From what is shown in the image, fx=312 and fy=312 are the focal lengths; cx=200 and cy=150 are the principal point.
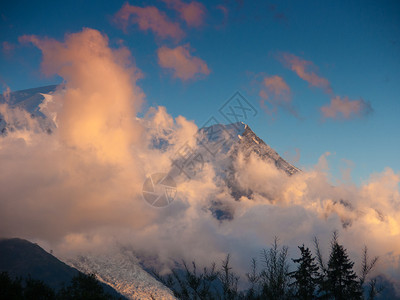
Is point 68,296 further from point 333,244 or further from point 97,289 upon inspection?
point 333,244

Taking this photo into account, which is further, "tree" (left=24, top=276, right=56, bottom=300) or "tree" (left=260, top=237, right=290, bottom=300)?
"tree" (left=24, top=276, right=56, bottom=300)

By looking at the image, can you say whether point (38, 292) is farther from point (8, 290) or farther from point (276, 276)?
point (276, 276)

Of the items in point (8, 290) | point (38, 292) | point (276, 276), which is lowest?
point (38, 292)

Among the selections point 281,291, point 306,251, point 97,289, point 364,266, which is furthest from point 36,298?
point 364,266

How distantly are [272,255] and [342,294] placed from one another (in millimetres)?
6609

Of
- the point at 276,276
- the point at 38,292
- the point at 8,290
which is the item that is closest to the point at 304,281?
the point at 276,276

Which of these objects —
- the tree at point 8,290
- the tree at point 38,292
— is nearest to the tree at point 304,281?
the tree at point 8,290

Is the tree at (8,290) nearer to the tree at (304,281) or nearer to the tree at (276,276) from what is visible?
the tree at (304,281)

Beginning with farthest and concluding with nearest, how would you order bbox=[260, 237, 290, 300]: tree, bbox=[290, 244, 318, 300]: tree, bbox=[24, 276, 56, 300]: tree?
bbox=[24, 276, 56, 300]: tree
bbox=[290, 244, 318, 300]: tree
bbox=[260, 237, 290, 300]: tree

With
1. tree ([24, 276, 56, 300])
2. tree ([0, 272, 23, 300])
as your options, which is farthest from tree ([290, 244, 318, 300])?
tree ([24, 276, 56, 300])

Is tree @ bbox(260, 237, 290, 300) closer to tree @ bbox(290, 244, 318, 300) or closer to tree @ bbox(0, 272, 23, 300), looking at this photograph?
tree @ bbox(290, 244, 318, 300)

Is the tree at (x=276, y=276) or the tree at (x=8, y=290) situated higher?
the tree at (x=276, y=276)

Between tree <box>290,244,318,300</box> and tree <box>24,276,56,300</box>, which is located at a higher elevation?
tree <box>290,244,318,300</box>

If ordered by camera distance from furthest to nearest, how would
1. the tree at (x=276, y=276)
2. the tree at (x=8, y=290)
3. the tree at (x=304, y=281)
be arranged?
the tree at (x=8, y=290)
the tree at (x=304, y=281)
the tree at (x=276, y=276)
